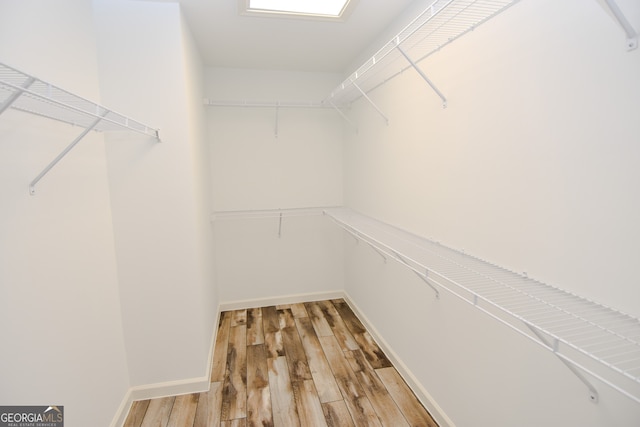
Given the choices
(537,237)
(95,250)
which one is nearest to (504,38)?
(537,237)

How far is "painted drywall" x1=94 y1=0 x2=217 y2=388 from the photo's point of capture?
174 centimetres

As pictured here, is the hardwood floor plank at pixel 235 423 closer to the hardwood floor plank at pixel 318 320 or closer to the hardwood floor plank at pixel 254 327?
the hardwood floor plank at pixel 254 327

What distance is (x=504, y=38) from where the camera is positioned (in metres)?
1.17

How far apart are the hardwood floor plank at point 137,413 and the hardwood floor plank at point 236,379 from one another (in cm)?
45

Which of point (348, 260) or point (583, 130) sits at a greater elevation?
point (583, 130)

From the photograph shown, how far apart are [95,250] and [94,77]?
35.5 inches

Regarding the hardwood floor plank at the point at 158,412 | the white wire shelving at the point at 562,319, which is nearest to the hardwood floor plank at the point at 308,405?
the hardwood floor plank at the point at 158,412

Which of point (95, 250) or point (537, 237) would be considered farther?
point (95, 250)

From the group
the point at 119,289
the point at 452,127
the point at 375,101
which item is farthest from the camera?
the point at 375,101

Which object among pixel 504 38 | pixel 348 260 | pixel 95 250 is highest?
pixel 504 38

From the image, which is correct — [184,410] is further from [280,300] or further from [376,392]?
[280,300]

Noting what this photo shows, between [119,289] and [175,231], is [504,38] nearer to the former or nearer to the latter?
[175,231]

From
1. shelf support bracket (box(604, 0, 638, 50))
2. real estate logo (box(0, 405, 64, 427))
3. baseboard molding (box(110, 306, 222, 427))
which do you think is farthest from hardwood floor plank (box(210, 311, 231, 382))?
shelf support bracket (box(604, 0, 638, 50))

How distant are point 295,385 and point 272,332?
71cm
